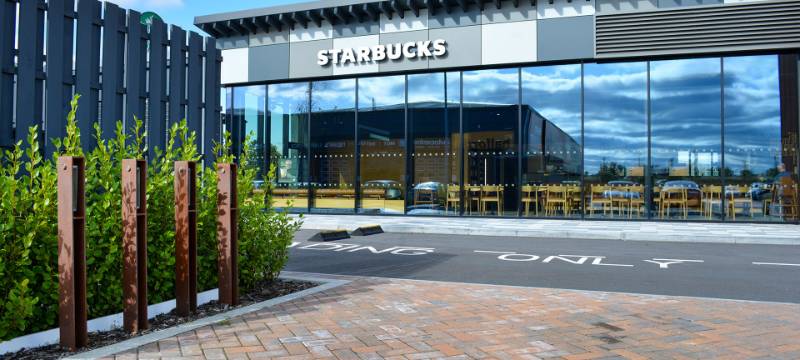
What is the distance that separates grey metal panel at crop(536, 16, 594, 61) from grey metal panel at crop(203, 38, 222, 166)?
983 centimetres

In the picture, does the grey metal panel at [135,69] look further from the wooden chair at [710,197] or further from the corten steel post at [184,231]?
the wooden chair at [710,197]

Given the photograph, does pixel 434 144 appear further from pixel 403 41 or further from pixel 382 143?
pixel 403 41

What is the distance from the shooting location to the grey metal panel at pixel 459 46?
1697cm

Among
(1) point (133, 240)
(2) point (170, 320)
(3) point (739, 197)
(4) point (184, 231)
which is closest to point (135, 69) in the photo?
(4) point (184, 231)

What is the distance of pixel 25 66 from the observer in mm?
6492

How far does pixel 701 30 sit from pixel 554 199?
5.74 m

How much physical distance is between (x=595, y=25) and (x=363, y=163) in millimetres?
7854

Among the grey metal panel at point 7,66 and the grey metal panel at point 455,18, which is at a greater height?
the grey metal panel at point 455,18

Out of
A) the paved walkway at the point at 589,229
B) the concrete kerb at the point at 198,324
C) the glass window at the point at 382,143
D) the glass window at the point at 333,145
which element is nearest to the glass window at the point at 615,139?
the paved walkway at the point at 589,229

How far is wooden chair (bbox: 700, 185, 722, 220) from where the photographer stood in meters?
15.5

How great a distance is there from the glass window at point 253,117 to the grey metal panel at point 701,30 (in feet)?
35.4

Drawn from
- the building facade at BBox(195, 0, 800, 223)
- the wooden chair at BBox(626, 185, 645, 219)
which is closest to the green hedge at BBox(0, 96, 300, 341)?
the building facade at BBox(195, 0, 800, 223)

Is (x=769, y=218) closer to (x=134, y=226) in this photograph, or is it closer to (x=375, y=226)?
(x=375, y=226)

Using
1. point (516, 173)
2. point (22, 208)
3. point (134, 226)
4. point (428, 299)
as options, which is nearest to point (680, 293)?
point (428, 299)
